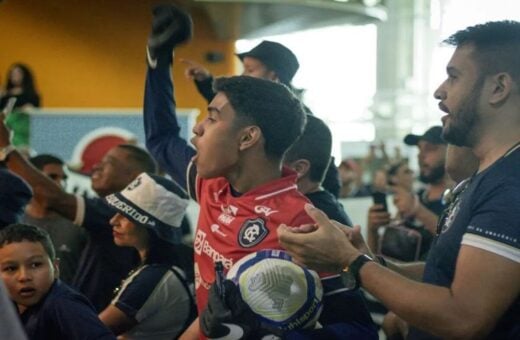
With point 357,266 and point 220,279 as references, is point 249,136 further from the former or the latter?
point 357,266

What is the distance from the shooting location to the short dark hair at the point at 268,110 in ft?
10.2

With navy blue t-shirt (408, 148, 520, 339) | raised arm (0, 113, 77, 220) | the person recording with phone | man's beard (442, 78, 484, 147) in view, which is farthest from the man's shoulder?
the person recording with phone

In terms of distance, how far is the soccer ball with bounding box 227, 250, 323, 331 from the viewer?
8.73 feet

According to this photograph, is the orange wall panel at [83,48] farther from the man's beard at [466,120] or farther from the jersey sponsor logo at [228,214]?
the man's beard at [466,120]

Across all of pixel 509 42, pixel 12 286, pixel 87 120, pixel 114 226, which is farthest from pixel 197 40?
pixel 509 42

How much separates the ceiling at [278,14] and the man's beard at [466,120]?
Answer: 984 centimetres

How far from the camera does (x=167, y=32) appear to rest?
389cm

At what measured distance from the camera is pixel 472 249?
2426 mm

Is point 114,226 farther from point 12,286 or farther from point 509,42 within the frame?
point 509,42

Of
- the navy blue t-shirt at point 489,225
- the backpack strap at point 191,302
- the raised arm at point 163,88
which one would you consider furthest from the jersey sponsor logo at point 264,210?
the backpack strap at point 191,302

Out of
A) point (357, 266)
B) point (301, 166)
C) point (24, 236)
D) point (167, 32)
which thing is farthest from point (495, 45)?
point (24, 236)

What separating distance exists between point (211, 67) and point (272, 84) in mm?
10437

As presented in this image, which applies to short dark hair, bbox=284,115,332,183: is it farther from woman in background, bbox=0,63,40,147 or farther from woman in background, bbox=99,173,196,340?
woman in background, bbox=0,63,40,147

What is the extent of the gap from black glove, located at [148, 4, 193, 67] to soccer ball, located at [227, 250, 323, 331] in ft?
4.47
